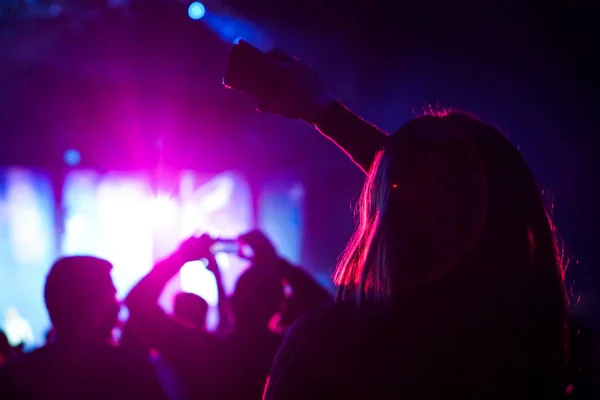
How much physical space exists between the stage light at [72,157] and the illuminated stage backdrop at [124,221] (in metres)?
0.19

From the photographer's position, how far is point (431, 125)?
0.76 metres

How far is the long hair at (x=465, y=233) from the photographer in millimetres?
679

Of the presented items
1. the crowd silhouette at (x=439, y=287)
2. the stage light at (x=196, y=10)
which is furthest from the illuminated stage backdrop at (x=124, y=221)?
the crowd silhouette at (x=439, y=287)

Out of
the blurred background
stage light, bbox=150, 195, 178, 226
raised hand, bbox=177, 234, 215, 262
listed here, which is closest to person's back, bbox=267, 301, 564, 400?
raised hand, bbox=177, 234, 215, 262

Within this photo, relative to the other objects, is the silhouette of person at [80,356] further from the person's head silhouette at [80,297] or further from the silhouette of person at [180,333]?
the silhouette of person at [180,333]

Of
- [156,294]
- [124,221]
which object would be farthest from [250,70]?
[124,221]

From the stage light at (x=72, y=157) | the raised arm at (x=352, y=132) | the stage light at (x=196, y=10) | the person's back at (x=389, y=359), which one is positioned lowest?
the person's back at (x=389, y=359)

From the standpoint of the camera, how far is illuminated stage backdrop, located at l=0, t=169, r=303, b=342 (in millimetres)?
8789

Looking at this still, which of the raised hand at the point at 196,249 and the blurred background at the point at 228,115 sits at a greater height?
the blurred background at the point at 228,115

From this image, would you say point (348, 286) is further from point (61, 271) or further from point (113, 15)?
point (113, 15)

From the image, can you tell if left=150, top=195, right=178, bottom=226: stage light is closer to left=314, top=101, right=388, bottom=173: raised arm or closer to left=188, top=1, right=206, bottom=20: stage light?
left=188, top=1, right=206, bottom=20: stage light

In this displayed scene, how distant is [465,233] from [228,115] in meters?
8.45

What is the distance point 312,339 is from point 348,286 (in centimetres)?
17

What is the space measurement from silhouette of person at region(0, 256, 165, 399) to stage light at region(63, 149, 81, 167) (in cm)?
775
